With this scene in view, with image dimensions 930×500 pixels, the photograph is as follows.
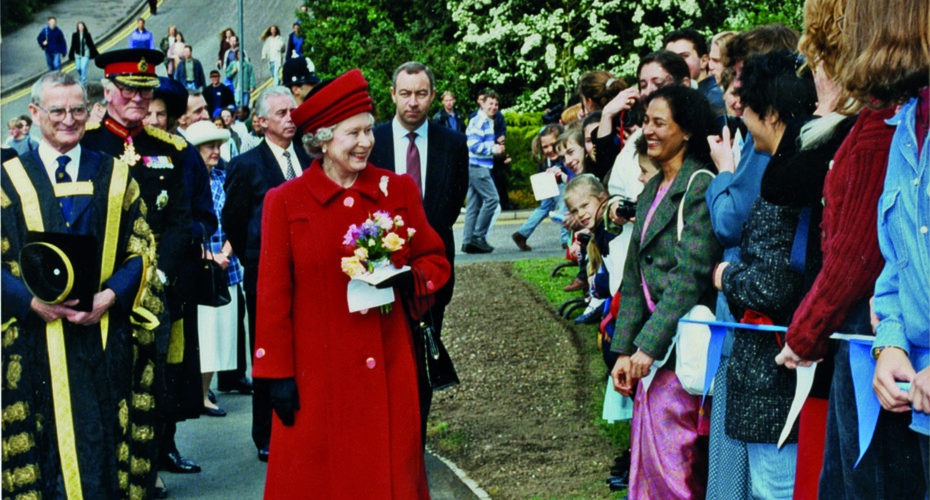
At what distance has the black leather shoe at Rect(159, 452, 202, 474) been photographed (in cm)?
654

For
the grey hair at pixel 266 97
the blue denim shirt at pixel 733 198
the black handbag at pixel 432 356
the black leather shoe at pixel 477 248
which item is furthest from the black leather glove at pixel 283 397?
the black leather shoe at pixel 477 248

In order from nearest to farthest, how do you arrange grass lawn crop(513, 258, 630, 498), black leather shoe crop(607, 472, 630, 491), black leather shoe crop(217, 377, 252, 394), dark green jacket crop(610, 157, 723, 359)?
1. dark green jacket crop(610, 157, 723, 359)
2. black leather shoe crop(607, 472, 630, 491)
3. grass lawn crop(513, 258, 630, 498)
4. black leather shoe crop(217, 377, 252, 394)

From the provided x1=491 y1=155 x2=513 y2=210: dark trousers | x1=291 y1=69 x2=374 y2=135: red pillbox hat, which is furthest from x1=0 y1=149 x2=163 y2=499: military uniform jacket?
x1=491 y1=155 x2=513 y2=210: dark trousers

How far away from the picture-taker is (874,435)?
2877 mm

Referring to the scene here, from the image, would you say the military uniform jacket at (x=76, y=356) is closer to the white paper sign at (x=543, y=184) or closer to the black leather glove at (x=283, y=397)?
the black leather glove at (x=283, y=397)

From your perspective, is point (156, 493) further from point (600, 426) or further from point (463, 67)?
point (463, 67)

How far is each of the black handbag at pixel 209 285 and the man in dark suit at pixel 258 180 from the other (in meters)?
0.26

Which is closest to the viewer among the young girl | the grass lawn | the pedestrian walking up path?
the grass lawn

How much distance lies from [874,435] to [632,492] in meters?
2.18

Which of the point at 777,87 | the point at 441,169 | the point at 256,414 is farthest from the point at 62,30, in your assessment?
the point at 777,87

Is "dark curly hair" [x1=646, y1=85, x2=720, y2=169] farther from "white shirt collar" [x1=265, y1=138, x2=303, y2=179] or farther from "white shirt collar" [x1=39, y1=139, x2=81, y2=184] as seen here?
"white shirt collar" [x1=265, y1=138, x2=303, y2=179]

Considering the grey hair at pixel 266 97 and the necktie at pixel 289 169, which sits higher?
the grey hair at pixel 266 97

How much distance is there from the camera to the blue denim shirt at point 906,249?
2.72 metres

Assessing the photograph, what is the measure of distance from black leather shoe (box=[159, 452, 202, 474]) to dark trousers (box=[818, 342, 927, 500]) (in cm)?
447
